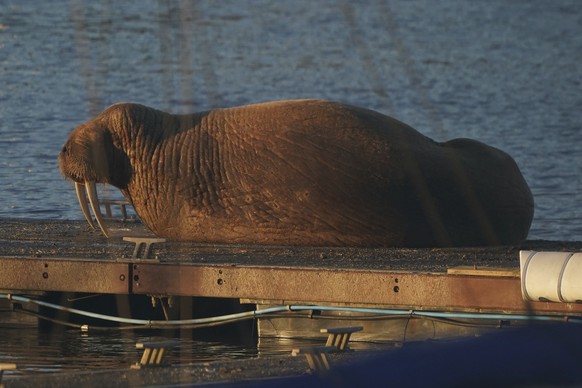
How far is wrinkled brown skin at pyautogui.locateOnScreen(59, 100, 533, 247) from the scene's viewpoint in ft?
36.4

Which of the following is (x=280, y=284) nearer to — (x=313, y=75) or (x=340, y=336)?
(x=340, y=336)

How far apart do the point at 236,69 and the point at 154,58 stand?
6.04ft

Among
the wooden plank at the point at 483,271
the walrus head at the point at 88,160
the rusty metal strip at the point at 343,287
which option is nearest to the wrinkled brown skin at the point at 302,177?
the walrus head at the point at 88,160

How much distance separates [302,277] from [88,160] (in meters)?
2.19

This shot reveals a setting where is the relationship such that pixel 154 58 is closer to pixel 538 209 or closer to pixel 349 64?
pixel 349 64

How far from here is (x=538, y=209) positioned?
16.0m

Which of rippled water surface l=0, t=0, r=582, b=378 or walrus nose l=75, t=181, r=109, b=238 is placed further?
rippled water surface l=0, t=0, r=582, b=378

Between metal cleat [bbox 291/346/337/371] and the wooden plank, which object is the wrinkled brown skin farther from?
metal cleat [bbox 291/346/337/371]

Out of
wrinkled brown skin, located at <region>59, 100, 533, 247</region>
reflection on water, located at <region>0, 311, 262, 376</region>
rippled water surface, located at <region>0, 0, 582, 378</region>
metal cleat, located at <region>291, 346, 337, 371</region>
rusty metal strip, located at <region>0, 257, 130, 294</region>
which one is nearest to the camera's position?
metal cleat, located at <region>291, 346, 337, 371</region>

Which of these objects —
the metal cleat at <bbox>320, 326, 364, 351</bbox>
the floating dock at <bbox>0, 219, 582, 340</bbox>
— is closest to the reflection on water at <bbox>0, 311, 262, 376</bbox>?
the floating dock at <bbox>0, 219, 582, 340</bbox>

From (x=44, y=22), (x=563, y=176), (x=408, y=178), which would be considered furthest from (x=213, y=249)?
(x=44, y=22)

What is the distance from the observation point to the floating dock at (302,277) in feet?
31.3

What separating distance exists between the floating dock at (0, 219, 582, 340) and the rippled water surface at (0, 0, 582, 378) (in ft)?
1.41

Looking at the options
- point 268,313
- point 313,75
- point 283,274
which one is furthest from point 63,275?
point 313,75
